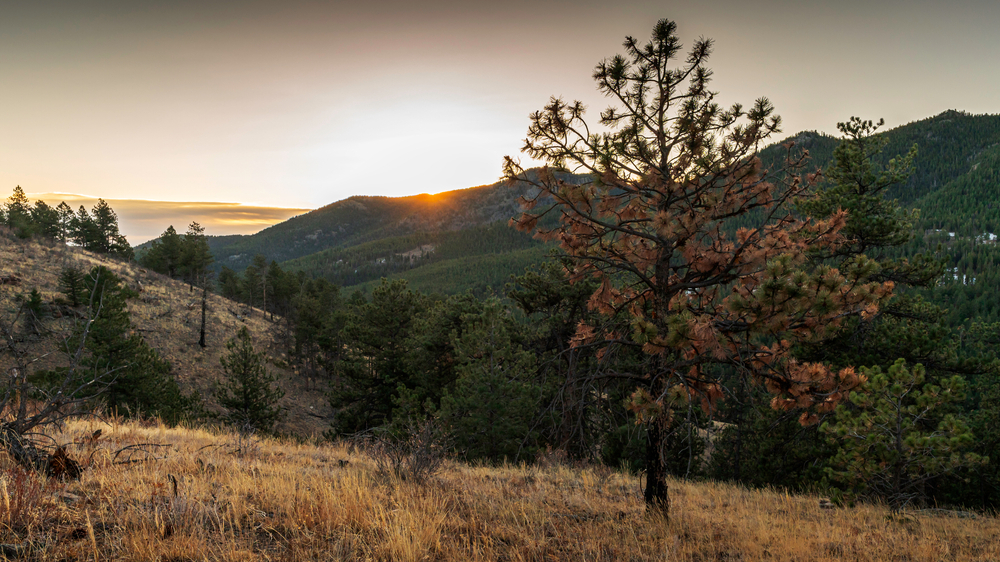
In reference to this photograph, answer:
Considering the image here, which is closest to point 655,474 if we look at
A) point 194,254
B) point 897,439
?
point 897,439

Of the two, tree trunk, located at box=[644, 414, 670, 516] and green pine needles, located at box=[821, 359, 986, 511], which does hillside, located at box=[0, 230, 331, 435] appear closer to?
tree trunk, located at box=[644, 414, 670, 516]

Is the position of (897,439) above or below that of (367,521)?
below

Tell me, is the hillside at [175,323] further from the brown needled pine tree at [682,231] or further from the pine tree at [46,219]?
the brown needled pine tree at [682,231]

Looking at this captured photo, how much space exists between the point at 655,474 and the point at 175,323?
47.6 metres

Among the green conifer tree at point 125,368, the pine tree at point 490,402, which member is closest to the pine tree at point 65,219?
the green conifer tree at point 125,368

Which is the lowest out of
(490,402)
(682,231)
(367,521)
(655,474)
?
(490,402)

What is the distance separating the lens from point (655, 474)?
5.48 metres

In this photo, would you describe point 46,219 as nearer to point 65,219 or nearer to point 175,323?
point 65,219

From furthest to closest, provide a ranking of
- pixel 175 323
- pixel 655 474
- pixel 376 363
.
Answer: pixel 175 323 < pixel 376 363 < pixel 655 474

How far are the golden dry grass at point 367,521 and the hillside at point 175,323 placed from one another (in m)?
27.9

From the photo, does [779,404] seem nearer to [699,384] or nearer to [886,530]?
[699,384]

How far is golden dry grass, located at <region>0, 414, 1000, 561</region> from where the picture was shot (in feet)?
10.9

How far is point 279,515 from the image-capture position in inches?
163

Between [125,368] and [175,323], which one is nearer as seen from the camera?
[125,368]
